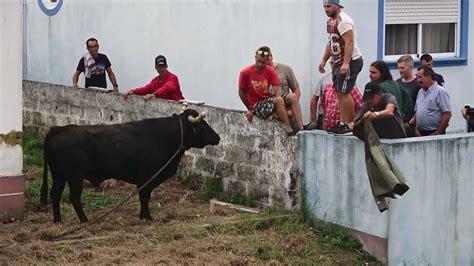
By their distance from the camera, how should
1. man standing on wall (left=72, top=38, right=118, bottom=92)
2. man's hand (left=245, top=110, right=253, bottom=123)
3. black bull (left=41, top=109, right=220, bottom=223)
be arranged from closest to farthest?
1. black bull (left=41, top=109, right=220, bottom=223)
2. man's hand (left=245, top=110, right=253, bottom=123)
3. man standing on wall (left=72, top=38, right=118, bottom=92)

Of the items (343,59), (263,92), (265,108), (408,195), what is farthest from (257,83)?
(408,195)

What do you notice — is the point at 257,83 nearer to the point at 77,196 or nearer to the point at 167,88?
the point at 167,88

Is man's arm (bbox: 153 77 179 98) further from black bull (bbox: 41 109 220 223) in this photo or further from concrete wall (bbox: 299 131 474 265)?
concrete wall (bbox: 299 131 474 265)

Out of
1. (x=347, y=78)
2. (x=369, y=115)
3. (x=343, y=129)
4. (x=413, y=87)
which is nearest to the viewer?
(x=369, y=115)

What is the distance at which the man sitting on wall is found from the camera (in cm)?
1216

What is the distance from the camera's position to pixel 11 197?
12766 mm

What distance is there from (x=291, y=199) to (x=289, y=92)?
2.01m

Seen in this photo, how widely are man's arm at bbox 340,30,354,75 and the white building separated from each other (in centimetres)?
226

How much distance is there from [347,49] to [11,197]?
4.42 m

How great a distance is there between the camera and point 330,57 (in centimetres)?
1377

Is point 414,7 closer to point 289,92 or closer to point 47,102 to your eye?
point 289,92

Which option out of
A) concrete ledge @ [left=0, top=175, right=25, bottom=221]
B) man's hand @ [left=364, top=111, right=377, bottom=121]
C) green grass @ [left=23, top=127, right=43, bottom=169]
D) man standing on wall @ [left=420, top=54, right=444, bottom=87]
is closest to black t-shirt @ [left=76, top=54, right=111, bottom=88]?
green grass @ [left=23, top=127, right=43, bottom=169]

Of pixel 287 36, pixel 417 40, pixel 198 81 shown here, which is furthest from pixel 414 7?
pixel 198 81

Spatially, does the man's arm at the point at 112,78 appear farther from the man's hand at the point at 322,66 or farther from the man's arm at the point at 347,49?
the man's arm at the point at 347,49
